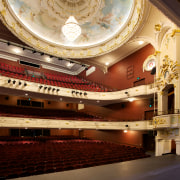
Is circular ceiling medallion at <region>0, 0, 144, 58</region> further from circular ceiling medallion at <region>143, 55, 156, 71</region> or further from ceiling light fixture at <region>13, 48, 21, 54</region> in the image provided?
ceiling light fixture at <region>13, 48, 21, 54</region>

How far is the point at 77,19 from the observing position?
37.3 ft

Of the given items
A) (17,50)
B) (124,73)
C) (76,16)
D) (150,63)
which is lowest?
(124,73)

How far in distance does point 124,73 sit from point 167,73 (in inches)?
190

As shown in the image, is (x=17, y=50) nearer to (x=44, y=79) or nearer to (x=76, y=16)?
(x=44, y=79)

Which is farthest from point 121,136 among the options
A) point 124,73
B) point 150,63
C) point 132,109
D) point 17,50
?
point 17,50

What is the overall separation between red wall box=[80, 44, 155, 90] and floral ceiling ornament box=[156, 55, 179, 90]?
1.71 meters

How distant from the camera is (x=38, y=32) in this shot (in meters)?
11.8

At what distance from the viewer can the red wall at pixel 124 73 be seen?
11.0 m

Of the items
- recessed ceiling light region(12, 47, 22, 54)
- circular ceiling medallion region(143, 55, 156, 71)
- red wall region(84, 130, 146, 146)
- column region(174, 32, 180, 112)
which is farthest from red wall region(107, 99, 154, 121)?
recessed ceiling light region(12, 47, 22, 54)

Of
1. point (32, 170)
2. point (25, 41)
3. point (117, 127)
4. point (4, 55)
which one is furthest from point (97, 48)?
point (32, 170)

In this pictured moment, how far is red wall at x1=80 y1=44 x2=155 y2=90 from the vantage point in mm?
11001

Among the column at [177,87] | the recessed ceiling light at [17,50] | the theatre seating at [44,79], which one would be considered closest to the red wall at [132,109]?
the theatre seating at [44,79]

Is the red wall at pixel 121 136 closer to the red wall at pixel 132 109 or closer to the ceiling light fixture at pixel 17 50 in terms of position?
the red wall at pixel 132 109

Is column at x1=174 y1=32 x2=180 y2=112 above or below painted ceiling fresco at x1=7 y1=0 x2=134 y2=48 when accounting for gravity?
below
